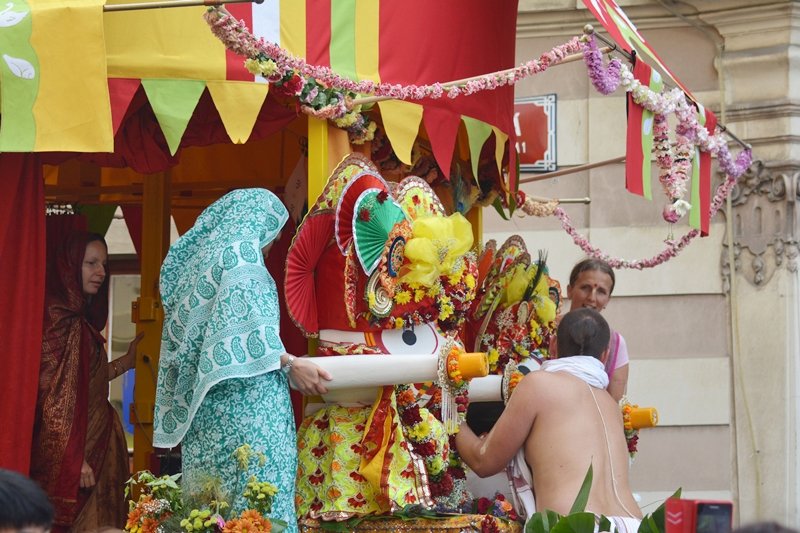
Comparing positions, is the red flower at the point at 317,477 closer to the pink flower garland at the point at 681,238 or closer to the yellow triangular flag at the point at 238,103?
the yellow triangular flag at the point at 238,103

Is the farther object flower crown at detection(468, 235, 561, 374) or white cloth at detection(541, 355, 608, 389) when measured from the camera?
flower crown at detection(468, 235, 561, 374)

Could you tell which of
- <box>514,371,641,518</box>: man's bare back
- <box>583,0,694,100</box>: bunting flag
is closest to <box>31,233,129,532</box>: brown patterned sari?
<box>514,371,641,518</box>: man's bare back

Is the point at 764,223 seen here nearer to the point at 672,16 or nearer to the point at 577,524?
the point at 672,16

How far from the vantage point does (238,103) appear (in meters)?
5.50

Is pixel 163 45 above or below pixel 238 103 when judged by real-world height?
above

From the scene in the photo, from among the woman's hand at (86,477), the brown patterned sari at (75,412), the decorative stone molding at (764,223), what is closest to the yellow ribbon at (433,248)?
the brown patterned sari at (75,412)

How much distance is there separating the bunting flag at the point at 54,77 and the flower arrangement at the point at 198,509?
4.09 ft

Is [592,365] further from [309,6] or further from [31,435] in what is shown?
[31,435]

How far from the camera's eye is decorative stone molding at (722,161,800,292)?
8.25 m

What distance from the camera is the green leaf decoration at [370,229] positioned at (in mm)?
5332

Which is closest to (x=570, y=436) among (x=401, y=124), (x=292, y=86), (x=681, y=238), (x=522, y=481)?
(x=522, y=481)

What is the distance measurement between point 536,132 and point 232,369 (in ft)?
13.7

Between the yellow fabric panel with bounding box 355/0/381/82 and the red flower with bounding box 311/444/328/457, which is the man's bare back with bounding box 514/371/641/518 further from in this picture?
the yellow fabric panel with bounding box 355/0/381/82

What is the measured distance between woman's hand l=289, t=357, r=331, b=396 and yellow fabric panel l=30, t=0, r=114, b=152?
3.37ft
